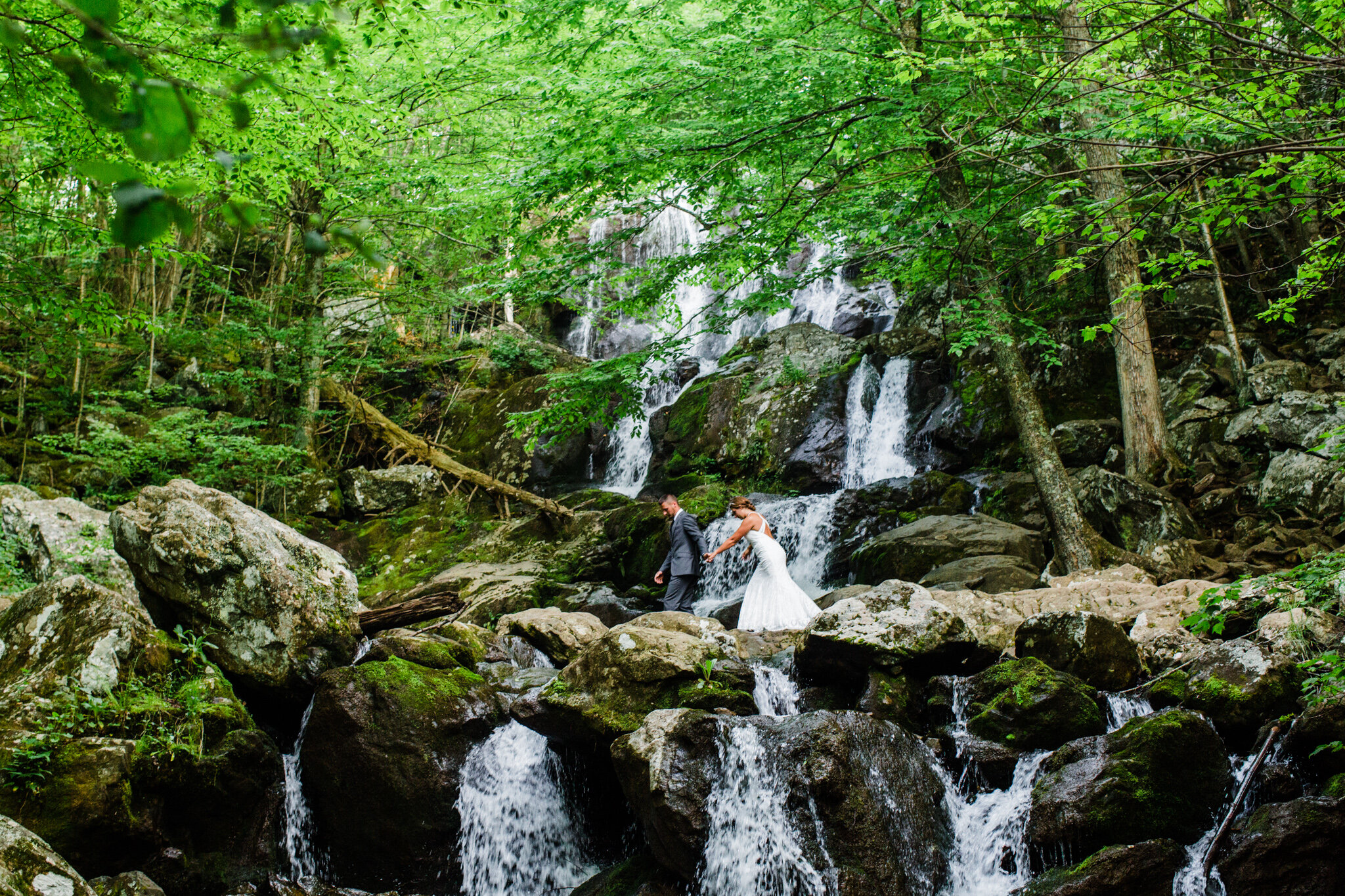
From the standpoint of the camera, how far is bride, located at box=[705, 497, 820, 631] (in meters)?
8.33

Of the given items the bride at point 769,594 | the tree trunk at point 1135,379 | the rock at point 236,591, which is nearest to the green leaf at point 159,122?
the rock at point 236,591

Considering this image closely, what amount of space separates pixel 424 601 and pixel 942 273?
7.04 meters

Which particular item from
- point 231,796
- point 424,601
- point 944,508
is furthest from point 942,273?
point 231,796

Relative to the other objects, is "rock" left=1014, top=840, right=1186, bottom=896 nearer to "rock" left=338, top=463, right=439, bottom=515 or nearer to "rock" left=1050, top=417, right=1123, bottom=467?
"rock" left=1050, top=417, right=1123, bottom=467

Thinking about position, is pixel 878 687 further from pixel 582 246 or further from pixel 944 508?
pixel 944 508

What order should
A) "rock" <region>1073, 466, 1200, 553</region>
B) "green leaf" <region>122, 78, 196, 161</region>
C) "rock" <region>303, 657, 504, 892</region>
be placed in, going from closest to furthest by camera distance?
"green leaf" <region>122, 78, 196, 161</region> < "rock" <region>303, 657, 504, 892</region> < "rock" <region>1073, 466, 1200, 553</region>

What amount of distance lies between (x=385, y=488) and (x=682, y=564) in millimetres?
8230

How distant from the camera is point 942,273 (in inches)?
349

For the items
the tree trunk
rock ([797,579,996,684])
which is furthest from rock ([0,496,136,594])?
the tree trunk

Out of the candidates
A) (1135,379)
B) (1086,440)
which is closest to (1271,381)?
(1135,379)

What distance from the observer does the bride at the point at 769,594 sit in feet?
27.3

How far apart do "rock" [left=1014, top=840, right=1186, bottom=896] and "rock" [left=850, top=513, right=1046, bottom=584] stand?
544cm

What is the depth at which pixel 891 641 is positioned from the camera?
5848 mm

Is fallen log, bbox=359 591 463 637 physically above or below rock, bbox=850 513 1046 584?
below
